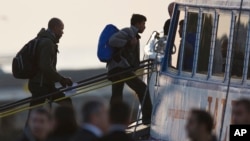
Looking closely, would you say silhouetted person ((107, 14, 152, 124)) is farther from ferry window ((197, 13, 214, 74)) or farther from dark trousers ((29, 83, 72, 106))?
ferry window ((197, 13, 214, 74))

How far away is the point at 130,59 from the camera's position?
84.7ft

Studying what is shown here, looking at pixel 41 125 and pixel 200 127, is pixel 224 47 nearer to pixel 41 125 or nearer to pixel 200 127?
pixel 41 125

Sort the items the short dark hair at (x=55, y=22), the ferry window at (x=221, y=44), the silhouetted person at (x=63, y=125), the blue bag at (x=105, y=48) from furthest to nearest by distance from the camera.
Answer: the blue bag at (x=105, y=48), the short dark hair at (x=55, y=22), the ferry window at (x=221, y=44), the silhouetted person at (x=63, y=125)

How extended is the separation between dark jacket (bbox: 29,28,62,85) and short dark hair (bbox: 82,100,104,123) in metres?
7.16

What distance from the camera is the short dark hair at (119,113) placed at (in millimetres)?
17609

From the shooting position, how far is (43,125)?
1856 cm

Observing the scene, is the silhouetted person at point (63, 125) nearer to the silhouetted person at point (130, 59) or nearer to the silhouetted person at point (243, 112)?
the silhouetted person at point (243, 112)

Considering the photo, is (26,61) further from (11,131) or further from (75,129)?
(11,131)

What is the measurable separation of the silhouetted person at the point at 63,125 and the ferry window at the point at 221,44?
16.0ft

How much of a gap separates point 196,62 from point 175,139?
1.24m

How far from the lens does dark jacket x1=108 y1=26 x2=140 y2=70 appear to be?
25422 mm

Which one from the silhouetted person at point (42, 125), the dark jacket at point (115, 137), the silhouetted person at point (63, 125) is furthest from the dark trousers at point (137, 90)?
the dark jacket at point (115, 137)

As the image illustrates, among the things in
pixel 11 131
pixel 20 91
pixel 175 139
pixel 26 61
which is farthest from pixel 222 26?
pixel 20 91

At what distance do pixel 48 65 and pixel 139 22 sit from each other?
5.79ft
